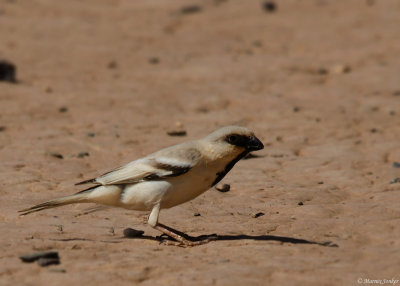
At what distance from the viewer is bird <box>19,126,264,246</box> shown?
5.87 m

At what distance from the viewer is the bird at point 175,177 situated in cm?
587

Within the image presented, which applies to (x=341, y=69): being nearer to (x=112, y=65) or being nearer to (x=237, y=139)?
(x=112, y=65)

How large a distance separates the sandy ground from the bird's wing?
0.49 meters

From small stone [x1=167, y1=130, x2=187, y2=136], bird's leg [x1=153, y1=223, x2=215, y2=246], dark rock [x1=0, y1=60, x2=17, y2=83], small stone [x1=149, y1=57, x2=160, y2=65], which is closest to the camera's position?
bird's leg [x1=153, y1=223, x2=215, y2=246]

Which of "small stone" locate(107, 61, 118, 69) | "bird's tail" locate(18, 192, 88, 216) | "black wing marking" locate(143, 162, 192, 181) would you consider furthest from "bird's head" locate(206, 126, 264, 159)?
"small stone" locate(107, 61, 118, 69)

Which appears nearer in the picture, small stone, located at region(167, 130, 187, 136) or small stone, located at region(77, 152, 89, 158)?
small stone, located at region(77, 152, 89, 158)

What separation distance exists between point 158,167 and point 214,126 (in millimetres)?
4386

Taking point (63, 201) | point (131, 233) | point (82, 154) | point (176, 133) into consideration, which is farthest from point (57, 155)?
point (131, 233)

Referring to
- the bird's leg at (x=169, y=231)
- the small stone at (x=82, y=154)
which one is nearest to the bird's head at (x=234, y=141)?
the bird's leg at (x=169, y=231)

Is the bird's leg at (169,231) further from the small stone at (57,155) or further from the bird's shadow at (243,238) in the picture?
the small stone at (57,155)

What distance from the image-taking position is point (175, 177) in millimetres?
5875

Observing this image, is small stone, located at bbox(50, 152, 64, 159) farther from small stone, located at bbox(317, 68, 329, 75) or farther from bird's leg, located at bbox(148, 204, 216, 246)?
small stone, located at bbox(317, 68, 329, 75)

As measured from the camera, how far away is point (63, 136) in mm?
9672

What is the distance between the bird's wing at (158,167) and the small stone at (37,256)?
98cm
